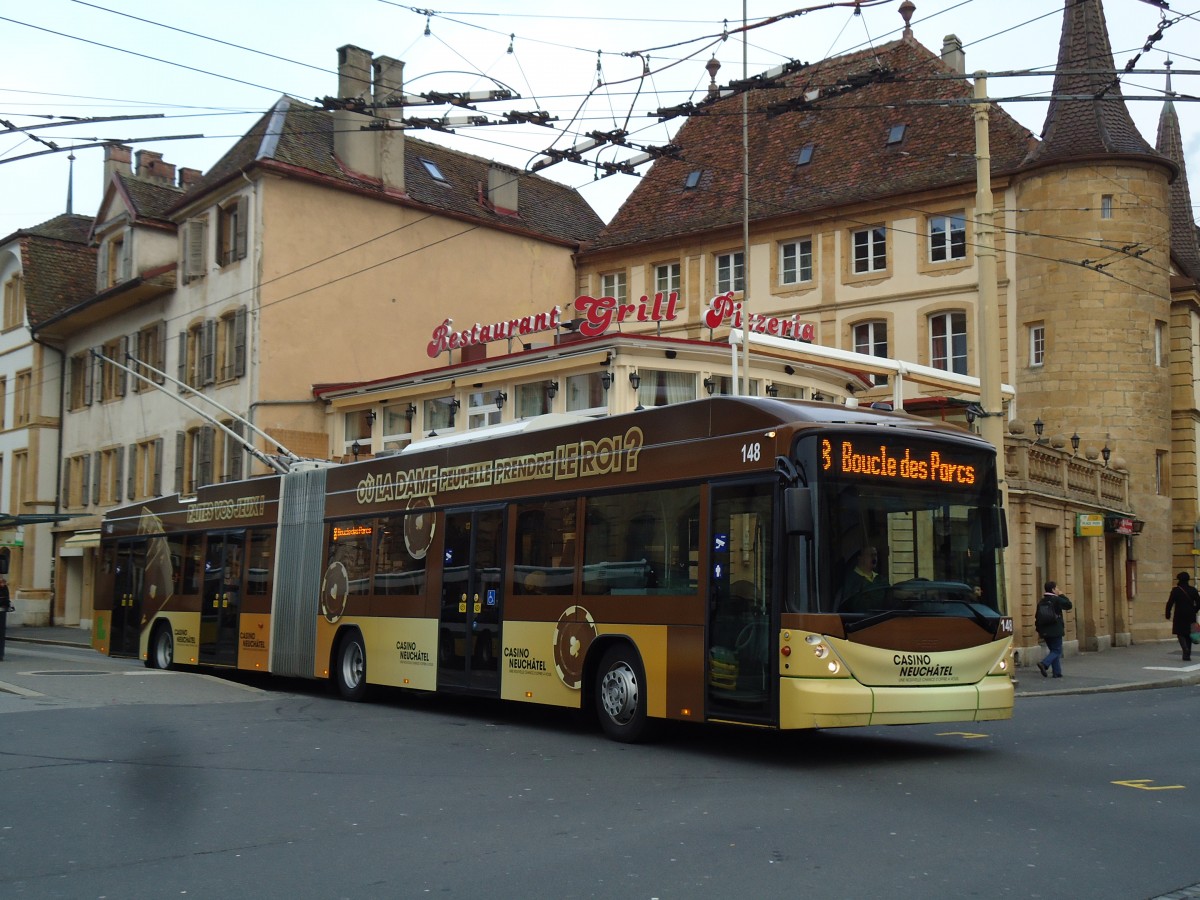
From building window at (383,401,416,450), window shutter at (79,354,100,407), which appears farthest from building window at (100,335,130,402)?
building window at (383,401,416,450)

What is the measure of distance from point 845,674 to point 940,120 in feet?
102

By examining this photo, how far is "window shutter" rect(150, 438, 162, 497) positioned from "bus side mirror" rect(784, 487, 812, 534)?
32.4m

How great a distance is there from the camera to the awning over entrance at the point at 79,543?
139 feet

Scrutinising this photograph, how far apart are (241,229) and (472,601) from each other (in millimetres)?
23510

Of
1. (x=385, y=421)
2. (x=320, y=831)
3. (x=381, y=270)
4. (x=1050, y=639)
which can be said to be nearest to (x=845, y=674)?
(x=320, y=831)

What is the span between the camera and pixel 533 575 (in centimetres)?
1432

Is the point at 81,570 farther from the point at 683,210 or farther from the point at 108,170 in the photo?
the point at 683,210

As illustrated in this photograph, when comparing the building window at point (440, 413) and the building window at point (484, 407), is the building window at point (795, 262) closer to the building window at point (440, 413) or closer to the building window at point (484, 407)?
the building window at point (484, 407)

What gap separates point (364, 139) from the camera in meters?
37.8

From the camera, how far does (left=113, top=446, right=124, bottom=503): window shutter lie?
42.4 metres

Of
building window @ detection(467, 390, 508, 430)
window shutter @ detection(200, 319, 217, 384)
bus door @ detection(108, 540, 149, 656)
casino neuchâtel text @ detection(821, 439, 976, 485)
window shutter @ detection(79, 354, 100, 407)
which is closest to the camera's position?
casino neuchâtel text @ detection(821, 439, 976, 485)

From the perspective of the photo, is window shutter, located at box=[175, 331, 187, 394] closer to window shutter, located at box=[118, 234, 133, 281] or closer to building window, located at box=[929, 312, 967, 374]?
window shutter, located at box=[118, 234, 133, 281]

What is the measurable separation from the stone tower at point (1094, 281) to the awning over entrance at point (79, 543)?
2758cm

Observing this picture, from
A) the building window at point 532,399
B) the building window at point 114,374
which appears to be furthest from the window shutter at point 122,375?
the building window at point 532,399
